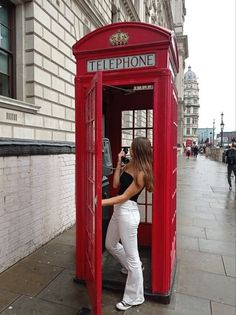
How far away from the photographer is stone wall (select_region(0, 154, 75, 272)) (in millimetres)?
3893

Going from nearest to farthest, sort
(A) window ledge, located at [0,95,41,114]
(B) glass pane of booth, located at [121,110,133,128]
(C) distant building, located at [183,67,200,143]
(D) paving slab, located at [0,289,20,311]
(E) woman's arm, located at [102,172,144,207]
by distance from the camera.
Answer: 1. (E) woman's arm, located at [102,172,144,207]
2. (D) paving slab, located at [0,289,20,311]
3. (A) window ledge, located at [0,95,41,114]
4. (B) glass pane of booth, located at [121,110,133,128]
5. (C) distant building, located at [183,67,200,143]

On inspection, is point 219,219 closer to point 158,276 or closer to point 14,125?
point 158,276

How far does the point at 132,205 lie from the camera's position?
→ 2.89 m

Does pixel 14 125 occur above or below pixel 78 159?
above

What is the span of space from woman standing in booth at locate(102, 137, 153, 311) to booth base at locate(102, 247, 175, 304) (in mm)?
221

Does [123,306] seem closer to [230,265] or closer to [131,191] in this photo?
[131,191]

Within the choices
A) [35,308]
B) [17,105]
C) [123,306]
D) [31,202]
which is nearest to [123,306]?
[123,306]

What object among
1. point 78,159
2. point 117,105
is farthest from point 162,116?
point 117,105

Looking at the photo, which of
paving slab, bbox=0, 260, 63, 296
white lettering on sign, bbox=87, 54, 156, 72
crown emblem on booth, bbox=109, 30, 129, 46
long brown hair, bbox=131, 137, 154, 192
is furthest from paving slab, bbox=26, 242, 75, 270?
crown emblem on booth, bbox=109, 30, 129, 46

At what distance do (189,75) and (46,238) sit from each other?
367 ft

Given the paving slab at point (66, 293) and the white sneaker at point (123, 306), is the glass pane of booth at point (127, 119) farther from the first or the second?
the white sneaker at point (123, 306)

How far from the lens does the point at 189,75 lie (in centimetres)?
10819

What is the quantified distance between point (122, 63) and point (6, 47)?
2886mm

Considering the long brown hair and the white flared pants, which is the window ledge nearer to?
the long brown hair
